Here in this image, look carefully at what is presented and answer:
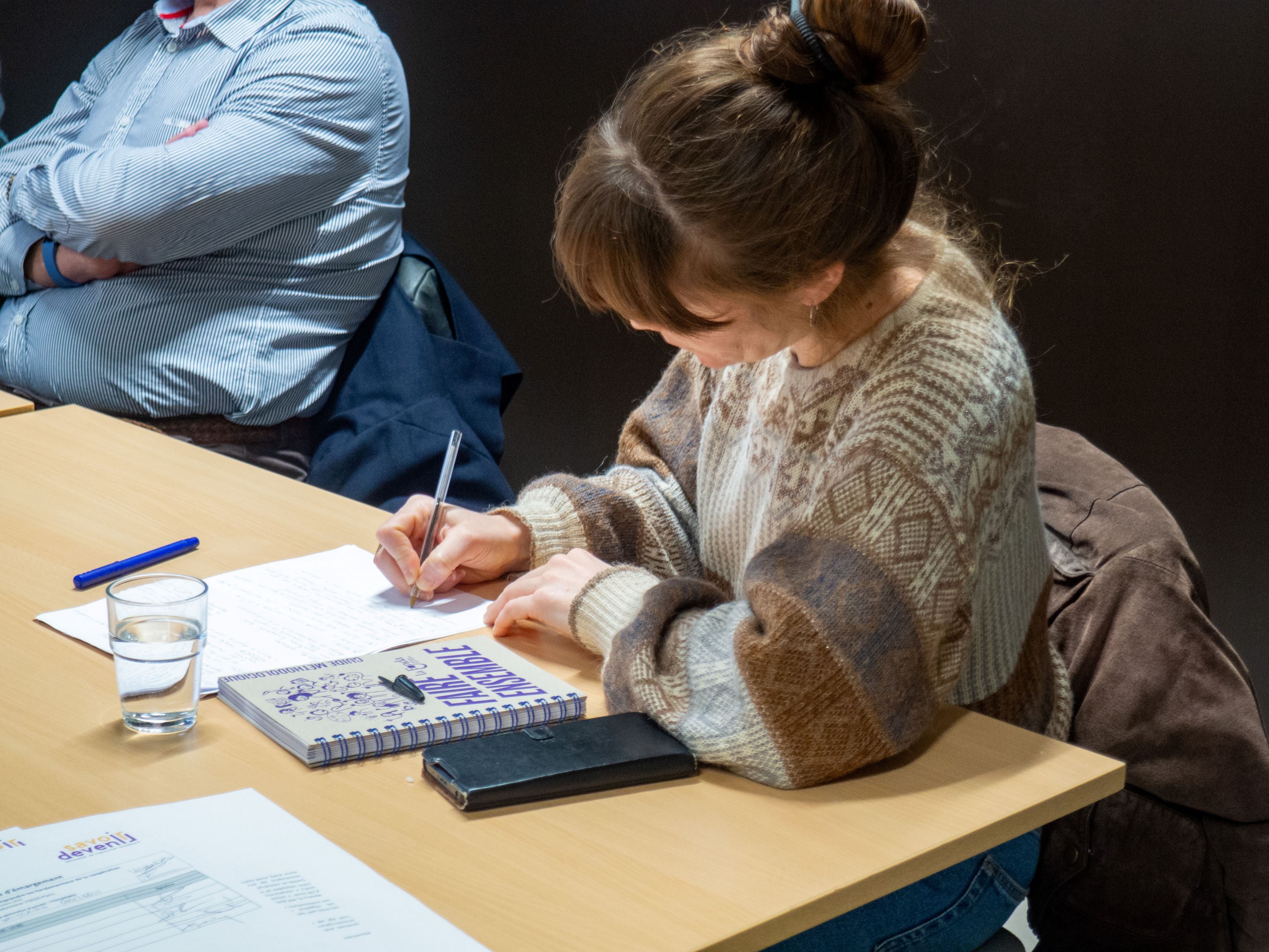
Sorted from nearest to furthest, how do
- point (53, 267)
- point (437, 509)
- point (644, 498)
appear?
point (437, 509) < point (644, 498) < point (53, 267)

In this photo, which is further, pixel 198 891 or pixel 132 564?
pixel 132 564

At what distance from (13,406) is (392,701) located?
1168 mm

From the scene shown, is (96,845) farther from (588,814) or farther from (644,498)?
(644,498)

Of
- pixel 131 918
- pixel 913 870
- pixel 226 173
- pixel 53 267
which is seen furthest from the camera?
pixel 53 267

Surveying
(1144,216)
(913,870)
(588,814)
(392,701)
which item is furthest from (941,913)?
(1144,216)

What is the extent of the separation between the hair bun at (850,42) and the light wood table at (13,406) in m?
1.29

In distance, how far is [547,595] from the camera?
43.9 inches

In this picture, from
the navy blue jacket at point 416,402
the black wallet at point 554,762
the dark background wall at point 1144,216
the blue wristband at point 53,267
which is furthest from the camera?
the blue wristband at point 53,267

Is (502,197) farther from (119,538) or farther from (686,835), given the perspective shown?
(686,835)

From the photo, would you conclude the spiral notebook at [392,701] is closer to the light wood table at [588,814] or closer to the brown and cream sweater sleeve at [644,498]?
the light wood table at [588,814]

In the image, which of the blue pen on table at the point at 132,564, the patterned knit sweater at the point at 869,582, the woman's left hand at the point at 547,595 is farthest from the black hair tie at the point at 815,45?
the blue pen on table at the point at 132,564

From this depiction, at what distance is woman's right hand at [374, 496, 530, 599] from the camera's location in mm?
1217

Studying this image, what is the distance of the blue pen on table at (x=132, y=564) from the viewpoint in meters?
1.19

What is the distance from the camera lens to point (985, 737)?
3.18 ft
